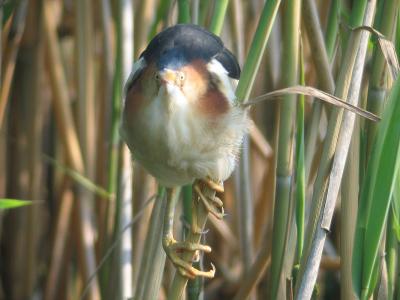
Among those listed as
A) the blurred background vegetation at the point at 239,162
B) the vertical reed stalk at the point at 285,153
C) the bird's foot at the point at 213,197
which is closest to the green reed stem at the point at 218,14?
the blurred background vegetation at the point at 239,162

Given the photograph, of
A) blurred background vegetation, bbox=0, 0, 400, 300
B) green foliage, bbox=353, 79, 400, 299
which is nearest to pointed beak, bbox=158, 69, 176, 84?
blurred background vegetation, bbox=0, 0, 400, 300

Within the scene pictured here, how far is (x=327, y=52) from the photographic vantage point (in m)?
1.33

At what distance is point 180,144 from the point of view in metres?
1.04

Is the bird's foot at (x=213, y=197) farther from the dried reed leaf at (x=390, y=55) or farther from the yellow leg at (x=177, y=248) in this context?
the dried reed leaf at (x=390, y=55)

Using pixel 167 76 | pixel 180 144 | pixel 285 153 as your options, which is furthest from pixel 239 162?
pixel 167 76

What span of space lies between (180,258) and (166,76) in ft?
1.31

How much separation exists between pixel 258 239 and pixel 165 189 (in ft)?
2.95

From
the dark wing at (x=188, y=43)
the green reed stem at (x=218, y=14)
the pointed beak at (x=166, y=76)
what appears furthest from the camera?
the green reed stem at (x=218, y=14)

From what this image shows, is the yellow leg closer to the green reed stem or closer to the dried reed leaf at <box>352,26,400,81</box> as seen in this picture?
the green reed stem

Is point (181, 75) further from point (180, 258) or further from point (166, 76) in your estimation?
point (180, 258)

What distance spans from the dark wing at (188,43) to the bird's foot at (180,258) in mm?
283

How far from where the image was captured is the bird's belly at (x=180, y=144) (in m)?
1.02

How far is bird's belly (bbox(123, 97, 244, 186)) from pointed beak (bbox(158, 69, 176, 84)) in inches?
2.1

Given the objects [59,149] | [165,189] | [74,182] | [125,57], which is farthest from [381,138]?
[59,149]
